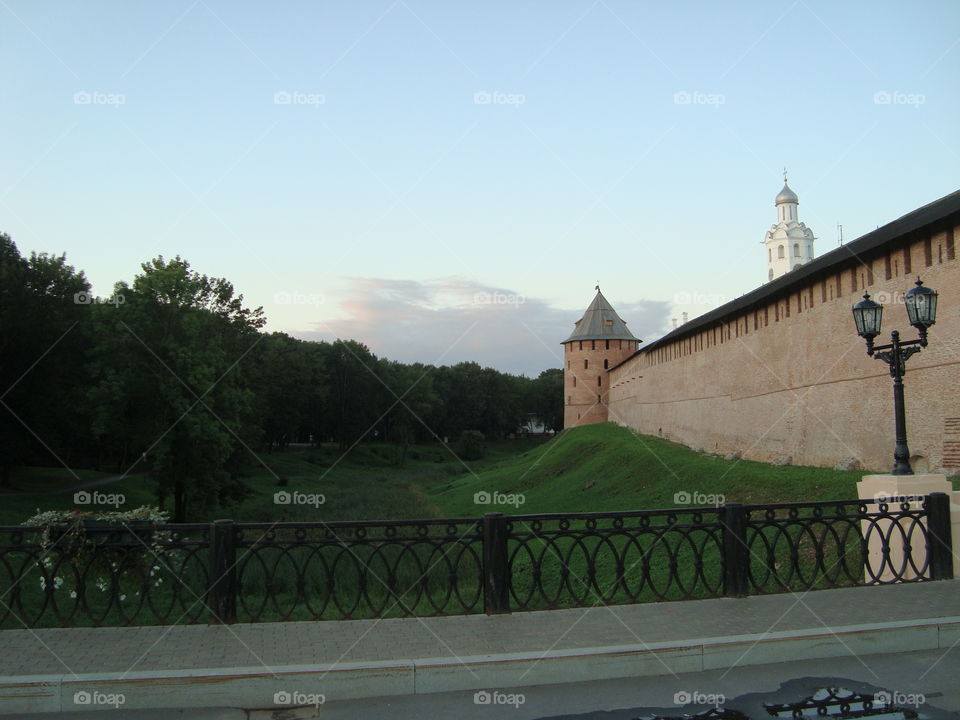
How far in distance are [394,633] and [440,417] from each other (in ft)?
253

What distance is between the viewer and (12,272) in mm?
29969

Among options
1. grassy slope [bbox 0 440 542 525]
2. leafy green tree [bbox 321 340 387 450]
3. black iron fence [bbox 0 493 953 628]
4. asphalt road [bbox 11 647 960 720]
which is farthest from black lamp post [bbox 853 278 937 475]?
leafy green tree [bbox 321 340 387 450]

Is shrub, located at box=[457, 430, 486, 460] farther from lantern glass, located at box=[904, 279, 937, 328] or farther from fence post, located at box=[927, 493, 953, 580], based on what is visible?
fence post, located at box=[927, 493, 953, 580]

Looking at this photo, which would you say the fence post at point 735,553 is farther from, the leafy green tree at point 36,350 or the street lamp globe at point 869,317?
the leafy green tree at point 36,350

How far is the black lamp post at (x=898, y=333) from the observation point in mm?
8417

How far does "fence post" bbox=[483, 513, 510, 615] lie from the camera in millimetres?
6414

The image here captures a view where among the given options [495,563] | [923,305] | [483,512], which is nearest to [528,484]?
A: [483,512]

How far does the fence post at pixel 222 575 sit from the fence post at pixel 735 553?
4295mm

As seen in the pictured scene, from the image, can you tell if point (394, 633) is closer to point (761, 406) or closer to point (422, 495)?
Answer: point (761, 406)

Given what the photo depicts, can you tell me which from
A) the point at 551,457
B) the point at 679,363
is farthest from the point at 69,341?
the point at 679,363

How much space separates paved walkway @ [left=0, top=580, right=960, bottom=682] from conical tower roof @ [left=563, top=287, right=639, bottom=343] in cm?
5836

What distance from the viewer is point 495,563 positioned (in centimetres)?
645

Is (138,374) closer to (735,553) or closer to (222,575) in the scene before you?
(222,575)

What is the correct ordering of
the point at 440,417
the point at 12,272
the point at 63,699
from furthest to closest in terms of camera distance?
the point at 440,417 → the point at 12,272 → the point at 63,699
